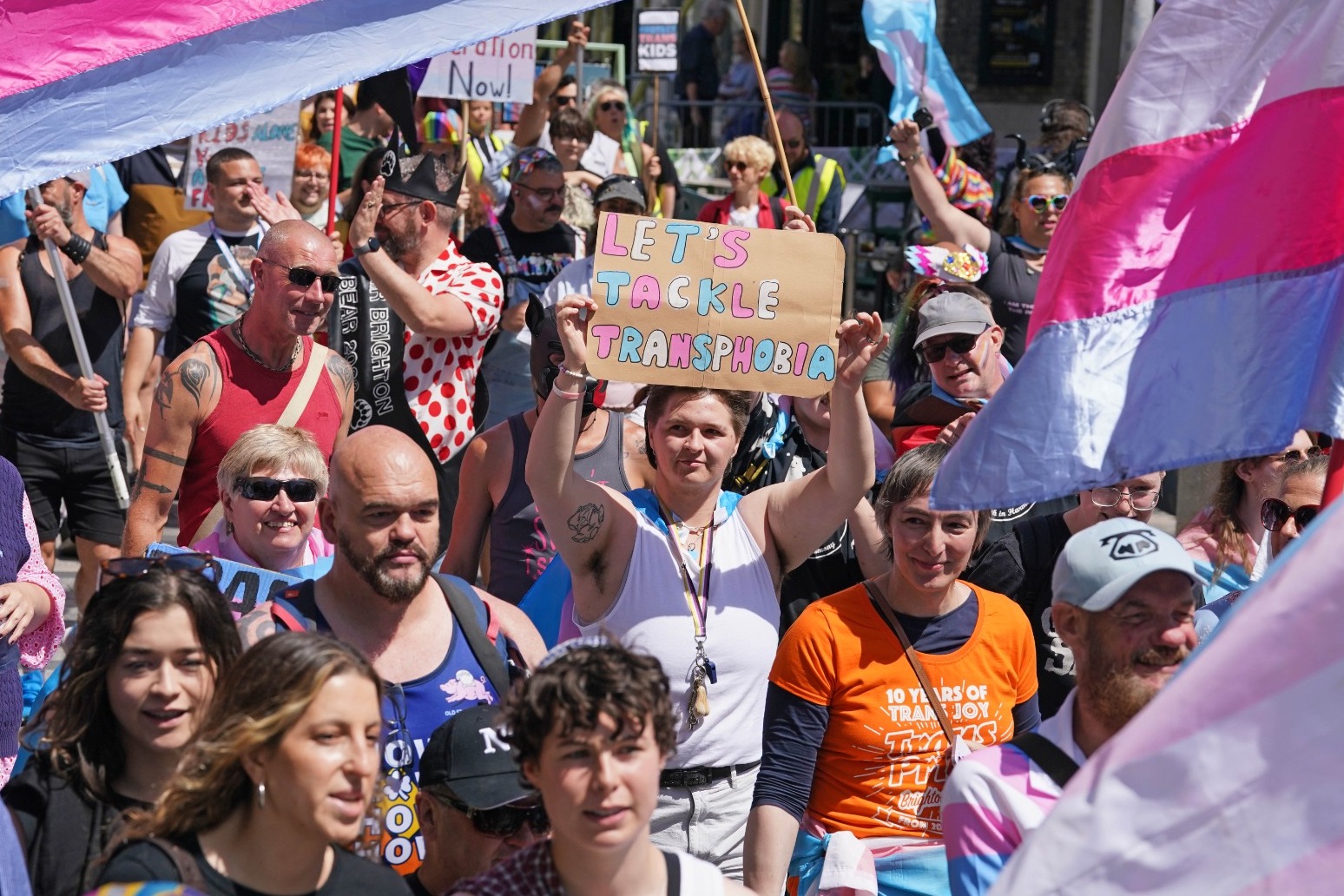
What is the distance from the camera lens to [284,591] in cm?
405

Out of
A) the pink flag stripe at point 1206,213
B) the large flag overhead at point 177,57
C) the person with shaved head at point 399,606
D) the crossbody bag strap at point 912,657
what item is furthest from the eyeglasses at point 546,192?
the pink flag stripe at point 1206,213

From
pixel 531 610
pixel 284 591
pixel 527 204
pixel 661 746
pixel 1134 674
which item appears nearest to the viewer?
pixel 661 746

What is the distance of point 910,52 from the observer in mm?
8750

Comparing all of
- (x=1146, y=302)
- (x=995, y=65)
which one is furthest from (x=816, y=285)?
(x=995, y=65)

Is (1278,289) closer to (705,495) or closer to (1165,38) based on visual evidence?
(1165,38)

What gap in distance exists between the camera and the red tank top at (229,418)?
5262mm

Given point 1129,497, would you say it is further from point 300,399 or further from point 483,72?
point 483,72

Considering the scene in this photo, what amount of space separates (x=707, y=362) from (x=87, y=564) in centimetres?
373

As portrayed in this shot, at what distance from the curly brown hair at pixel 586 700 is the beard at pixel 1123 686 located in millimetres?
797

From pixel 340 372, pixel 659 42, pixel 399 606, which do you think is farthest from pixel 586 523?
pixel 659 42

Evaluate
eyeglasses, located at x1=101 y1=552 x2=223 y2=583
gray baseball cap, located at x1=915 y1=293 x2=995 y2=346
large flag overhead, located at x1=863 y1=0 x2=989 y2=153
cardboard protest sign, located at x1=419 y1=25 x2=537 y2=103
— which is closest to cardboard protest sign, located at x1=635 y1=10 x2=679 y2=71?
cardboard protest sign, located at x1=419 y1=25 x2=537 y2=103

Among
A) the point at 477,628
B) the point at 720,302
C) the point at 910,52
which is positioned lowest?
the point at 477,628

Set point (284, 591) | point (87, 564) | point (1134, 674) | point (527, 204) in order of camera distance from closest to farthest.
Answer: point (1134, 674)
point (284, 591)
point (87, 564)
point (527, 204)

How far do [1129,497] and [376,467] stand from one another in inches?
85.3
